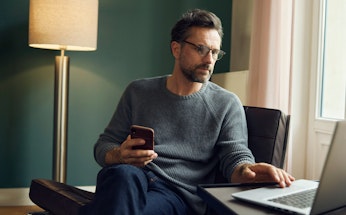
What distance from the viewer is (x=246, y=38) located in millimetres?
3680

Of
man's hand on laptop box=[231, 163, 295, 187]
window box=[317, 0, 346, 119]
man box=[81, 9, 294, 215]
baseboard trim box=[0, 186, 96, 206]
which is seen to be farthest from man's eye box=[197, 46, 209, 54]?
baseboard trim box=[0, 186, 96, 206]

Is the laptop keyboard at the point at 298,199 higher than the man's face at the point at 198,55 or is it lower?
lower

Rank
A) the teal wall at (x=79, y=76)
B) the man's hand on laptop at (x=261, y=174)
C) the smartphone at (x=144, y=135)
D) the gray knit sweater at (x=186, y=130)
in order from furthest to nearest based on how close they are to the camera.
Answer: the teal wall at (x=79, y=76), the gray knit sweater at (x=186, y=130), the smartphone at (x=144, y=135), the man's hand on laptop at (x=261, y=174)

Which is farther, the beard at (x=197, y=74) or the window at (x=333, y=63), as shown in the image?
the window at (x=333, y=63)

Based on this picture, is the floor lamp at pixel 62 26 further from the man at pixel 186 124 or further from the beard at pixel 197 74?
the beard at pixel 197 74

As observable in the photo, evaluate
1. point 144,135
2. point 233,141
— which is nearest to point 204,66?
point 233,141

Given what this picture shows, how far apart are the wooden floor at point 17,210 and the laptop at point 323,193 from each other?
2.50 meters

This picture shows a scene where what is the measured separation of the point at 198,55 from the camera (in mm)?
2053

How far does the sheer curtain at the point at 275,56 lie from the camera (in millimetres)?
2816

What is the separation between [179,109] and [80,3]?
1322 millimetres

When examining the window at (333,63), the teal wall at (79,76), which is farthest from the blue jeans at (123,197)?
the teal wall at (79,76)

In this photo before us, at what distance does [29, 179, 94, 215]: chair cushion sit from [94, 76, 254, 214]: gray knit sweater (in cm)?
24

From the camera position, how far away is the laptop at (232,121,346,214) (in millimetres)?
1013

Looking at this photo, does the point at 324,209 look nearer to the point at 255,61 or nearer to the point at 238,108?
the point at 238,108
